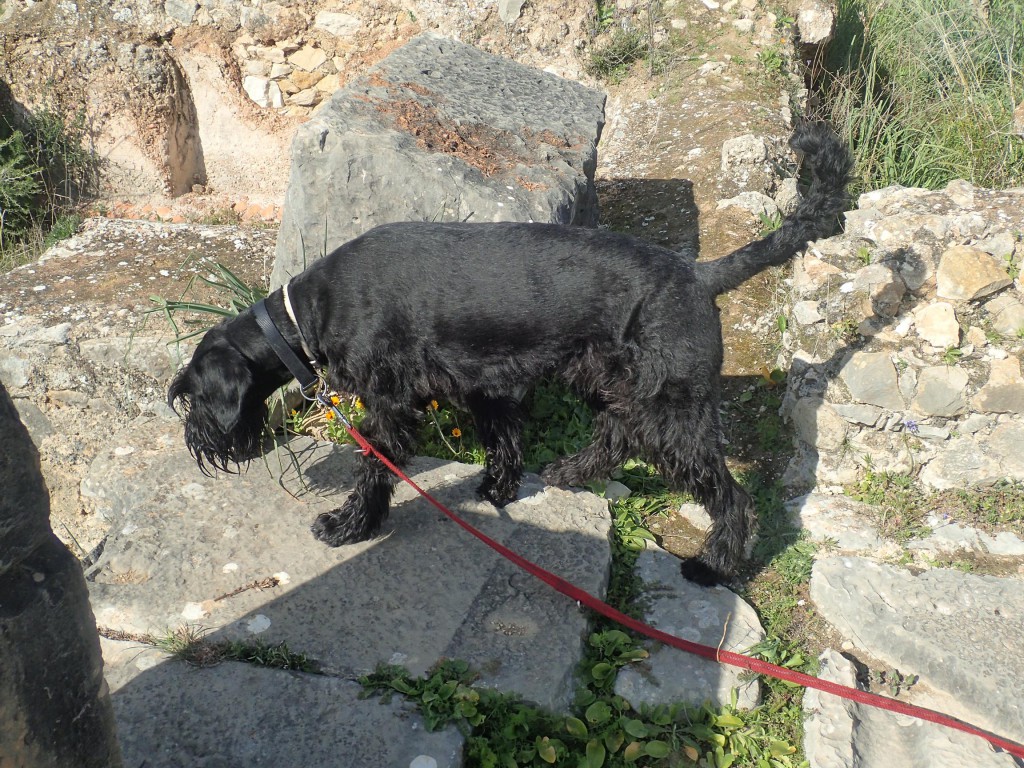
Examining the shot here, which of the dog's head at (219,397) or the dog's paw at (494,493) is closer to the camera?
the dog's head at (219,397)

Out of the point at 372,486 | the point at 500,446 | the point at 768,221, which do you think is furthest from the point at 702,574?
the point at 768,221

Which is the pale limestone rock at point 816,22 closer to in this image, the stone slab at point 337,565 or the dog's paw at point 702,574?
the stone slab at point 337,565

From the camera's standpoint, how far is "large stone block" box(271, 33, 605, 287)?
4.04m

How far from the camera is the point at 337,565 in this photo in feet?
10.4

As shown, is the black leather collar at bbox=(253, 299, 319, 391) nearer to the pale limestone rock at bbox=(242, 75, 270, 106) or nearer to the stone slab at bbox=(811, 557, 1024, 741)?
the stone slab at bbox=(811, 557, 1024, 741)

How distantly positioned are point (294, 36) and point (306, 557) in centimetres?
600

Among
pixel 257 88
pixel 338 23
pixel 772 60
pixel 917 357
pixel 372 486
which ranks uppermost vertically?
pixel 338 23

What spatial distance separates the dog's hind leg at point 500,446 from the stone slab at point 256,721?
1155mm

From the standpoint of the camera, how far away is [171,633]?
275 centimetres

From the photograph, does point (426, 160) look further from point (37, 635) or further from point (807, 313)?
point (37, 635)

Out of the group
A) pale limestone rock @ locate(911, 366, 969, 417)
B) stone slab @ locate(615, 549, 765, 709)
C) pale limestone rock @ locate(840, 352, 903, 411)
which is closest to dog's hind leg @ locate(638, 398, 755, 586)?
stone slab @ locate(615, 549, 765, 709)

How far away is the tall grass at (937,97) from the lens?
17.5 ft

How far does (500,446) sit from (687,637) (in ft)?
3.72

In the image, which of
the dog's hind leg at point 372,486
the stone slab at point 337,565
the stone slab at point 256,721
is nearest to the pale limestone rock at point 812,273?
the stone slab at point 337,565
